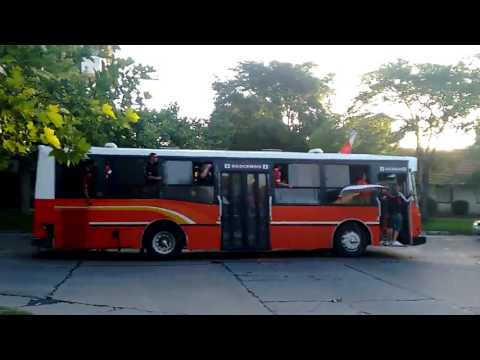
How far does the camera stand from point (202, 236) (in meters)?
14.2

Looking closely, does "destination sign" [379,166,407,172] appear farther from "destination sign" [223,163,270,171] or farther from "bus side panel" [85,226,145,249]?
"bus side panel" [85,226,145,249]

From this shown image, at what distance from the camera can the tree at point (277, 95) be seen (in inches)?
1494

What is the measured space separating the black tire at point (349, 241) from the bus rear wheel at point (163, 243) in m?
4.28

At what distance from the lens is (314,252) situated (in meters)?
16.6

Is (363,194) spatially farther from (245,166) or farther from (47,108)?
(47,108)

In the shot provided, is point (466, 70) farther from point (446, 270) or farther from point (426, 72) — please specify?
point (446, 270)

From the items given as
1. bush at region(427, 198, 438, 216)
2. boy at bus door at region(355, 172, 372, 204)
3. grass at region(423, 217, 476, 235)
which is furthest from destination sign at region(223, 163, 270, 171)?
bush at region(427, 198, 438, 216)

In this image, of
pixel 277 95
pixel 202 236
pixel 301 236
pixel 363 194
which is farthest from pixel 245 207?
pixel 277 95

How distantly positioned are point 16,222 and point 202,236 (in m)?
14.0

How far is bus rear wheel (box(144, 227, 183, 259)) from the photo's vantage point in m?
14.0

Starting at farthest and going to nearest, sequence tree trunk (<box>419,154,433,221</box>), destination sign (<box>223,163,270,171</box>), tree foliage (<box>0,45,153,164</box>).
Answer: tree trunk (<box>419,154,433,221</box>), destination sign (<box>223,163,270,171</box>), tree foliage (<box>0,45,153,164</box>)

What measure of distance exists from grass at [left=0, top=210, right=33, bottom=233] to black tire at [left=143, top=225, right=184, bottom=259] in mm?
11127
